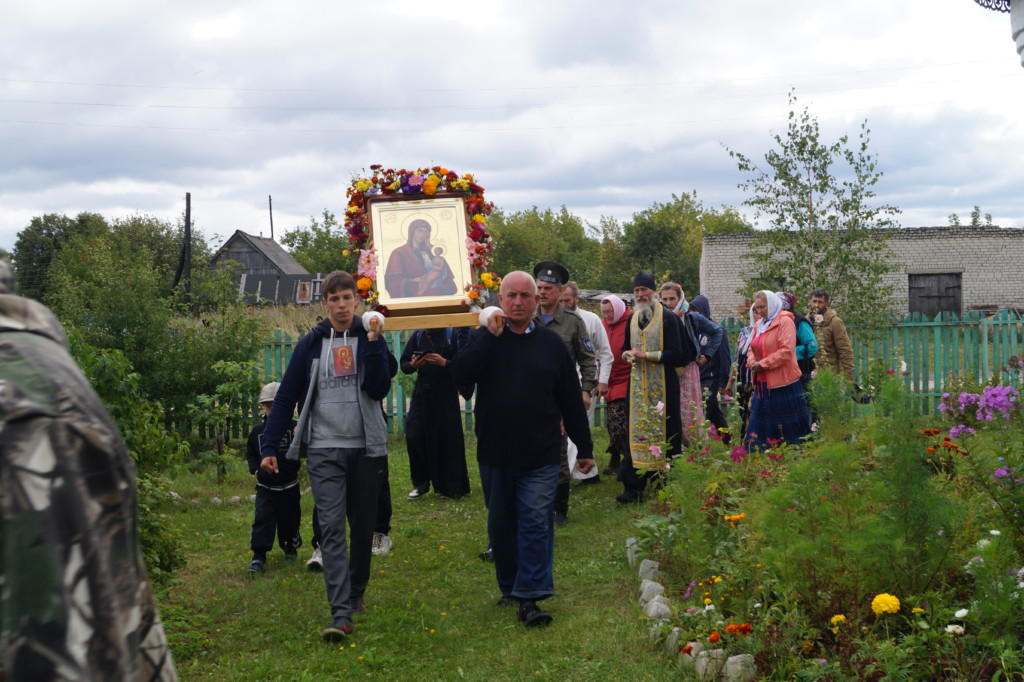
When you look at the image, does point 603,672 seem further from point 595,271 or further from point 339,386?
point 595,271

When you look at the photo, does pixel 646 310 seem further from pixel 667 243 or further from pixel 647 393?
pixel 667 243

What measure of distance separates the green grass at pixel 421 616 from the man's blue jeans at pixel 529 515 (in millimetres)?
273

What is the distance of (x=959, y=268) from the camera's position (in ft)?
118

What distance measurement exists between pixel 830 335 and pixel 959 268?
2744 centimetres

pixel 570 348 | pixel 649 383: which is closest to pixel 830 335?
pixel 649 383

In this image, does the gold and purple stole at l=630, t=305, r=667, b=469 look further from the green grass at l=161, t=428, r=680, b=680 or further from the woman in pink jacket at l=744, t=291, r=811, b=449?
the woman in pink jacket at l=744, t=291, r=811, b=449

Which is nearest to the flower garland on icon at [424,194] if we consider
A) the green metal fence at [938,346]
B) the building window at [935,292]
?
the green metal fence at [938,346]

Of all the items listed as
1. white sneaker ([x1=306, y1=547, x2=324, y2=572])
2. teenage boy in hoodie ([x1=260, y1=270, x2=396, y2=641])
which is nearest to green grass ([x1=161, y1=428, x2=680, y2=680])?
white sneaker ([x1=306, y1=547, x2=324, y2=572])

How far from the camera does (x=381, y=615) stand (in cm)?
635

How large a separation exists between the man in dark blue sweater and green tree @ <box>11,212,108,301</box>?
70.3 metres

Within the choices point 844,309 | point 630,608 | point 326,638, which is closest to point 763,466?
point 630,608

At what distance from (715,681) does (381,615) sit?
2520mm

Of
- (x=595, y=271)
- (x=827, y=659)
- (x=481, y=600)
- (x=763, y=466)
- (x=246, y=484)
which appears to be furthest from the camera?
(x=595, y=271)

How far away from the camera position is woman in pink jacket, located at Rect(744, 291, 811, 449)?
365 inches
